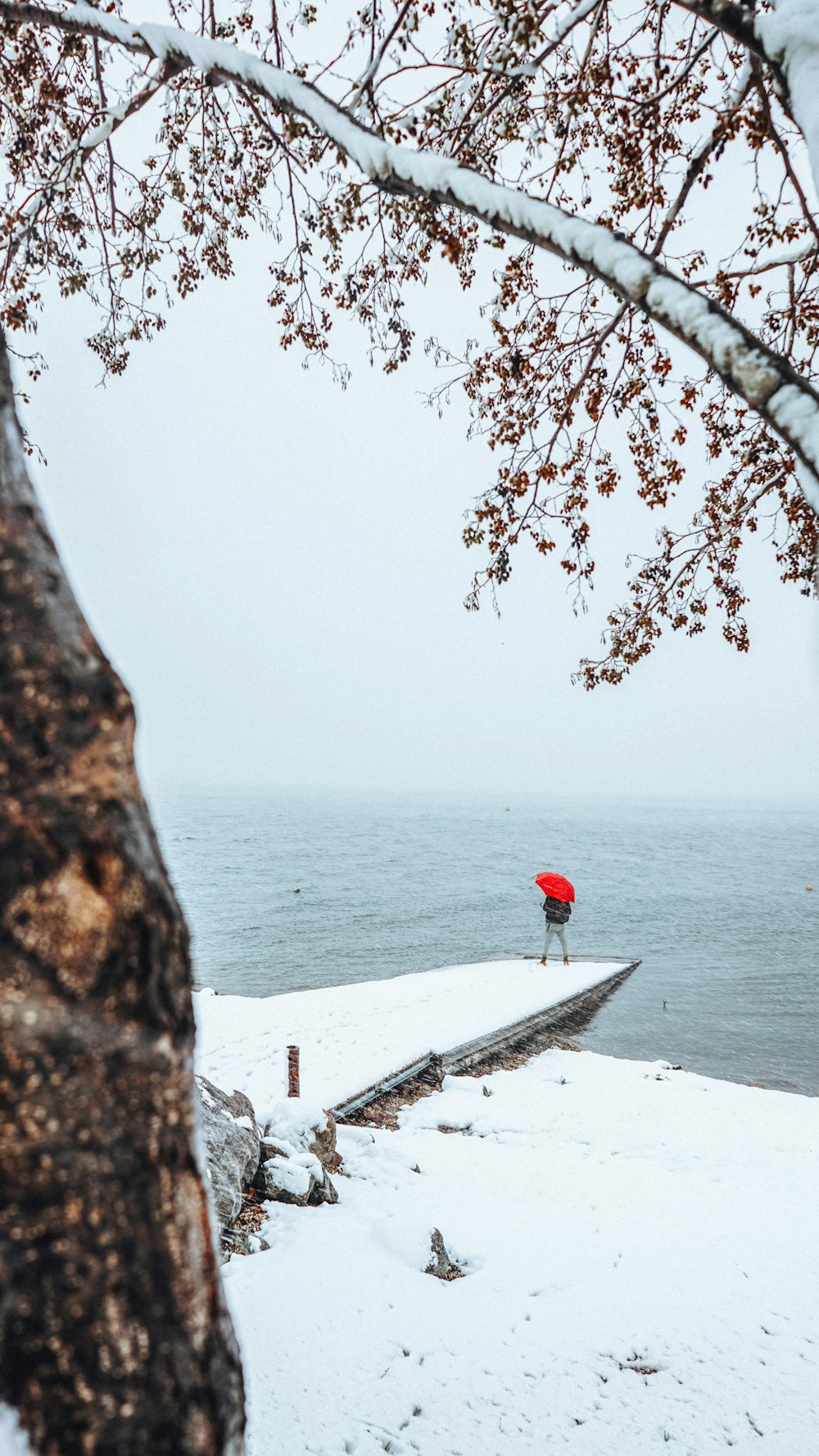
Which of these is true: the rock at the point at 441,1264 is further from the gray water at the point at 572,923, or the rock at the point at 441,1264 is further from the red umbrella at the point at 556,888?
the red umbrella at the point at 556,888

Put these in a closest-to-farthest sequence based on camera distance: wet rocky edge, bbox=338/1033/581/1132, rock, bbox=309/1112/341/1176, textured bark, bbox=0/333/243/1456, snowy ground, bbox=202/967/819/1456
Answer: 1. textured bark, bbox=0/333/243/1456
2. snowy ground, bbox=202/967/819/1456
3. rock, bbox=309/1112/341/1176
4. wet rocky edge, bbox=338/1033/581/1132

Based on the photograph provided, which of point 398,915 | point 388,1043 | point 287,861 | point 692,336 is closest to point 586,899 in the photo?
point 398,915

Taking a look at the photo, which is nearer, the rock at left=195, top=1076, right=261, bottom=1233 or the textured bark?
the textured bark

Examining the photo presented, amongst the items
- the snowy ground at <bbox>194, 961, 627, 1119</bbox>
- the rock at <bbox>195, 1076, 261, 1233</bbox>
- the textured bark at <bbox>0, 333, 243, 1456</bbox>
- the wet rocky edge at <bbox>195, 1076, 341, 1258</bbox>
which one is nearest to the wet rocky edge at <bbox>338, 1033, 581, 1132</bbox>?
the snowy ground at <bbox>194, 961, 627, 1119</bbox>

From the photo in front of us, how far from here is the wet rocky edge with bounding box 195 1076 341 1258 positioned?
560cm

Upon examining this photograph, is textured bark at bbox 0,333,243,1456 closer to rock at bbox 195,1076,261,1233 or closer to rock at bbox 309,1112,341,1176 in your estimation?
rock at bbox 195,1076,261,1233

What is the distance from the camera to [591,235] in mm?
2279

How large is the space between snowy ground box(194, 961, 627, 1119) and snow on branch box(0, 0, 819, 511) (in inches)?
303

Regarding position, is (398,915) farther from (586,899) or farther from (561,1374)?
(561,1374)

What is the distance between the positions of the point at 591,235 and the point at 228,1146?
6697 millimetres

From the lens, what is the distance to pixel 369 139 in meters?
2.62

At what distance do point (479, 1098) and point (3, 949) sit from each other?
35.0 feet

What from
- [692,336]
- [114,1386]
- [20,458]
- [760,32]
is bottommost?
[114,1386]

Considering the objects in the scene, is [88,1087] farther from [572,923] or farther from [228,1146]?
[572,923]
